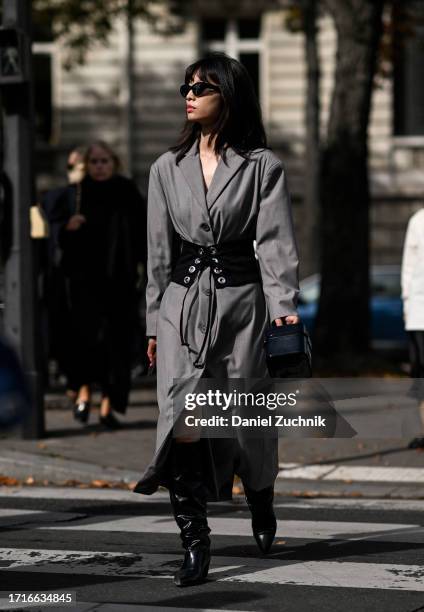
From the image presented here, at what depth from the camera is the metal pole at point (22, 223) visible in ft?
31.1

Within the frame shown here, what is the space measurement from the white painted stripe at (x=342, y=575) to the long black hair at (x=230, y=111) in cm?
157

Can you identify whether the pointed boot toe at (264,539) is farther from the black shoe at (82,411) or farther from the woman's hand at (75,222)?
the woman's hand at (75,222)

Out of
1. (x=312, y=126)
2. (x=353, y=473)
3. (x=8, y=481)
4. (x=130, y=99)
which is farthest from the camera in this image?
(x=130, y=99)

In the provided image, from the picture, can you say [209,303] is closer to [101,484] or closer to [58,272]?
[101,484]

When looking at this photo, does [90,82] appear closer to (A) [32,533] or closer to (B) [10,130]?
(B) [10,130]

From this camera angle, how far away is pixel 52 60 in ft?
94.0

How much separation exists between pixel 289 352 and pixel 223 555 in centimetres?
115

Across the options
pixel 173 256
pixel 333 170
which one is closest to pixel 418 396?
pixel 173 256

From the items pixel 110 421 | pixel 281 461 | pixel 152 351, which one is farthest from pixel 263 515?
pixel 110 421

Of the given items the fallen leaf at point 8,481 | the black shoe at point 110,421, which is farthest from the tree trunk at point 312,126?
the fallen leaf at point 8,481

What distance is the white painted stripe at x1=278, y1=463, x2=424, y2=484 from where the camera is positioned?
8281 mm

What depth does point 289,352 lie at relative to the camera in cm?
501

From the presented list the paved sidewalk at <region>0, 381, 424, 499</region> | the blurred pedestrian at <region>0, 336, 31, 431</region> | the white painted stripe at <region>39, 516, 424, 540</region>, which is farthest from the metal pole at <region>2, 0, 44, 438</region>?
the blurred pedestrian at <region>0, 336, 31, 431</region>

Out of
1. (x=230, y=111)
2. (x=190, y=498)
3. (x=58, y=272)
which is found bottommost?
(x=190, y=498)
